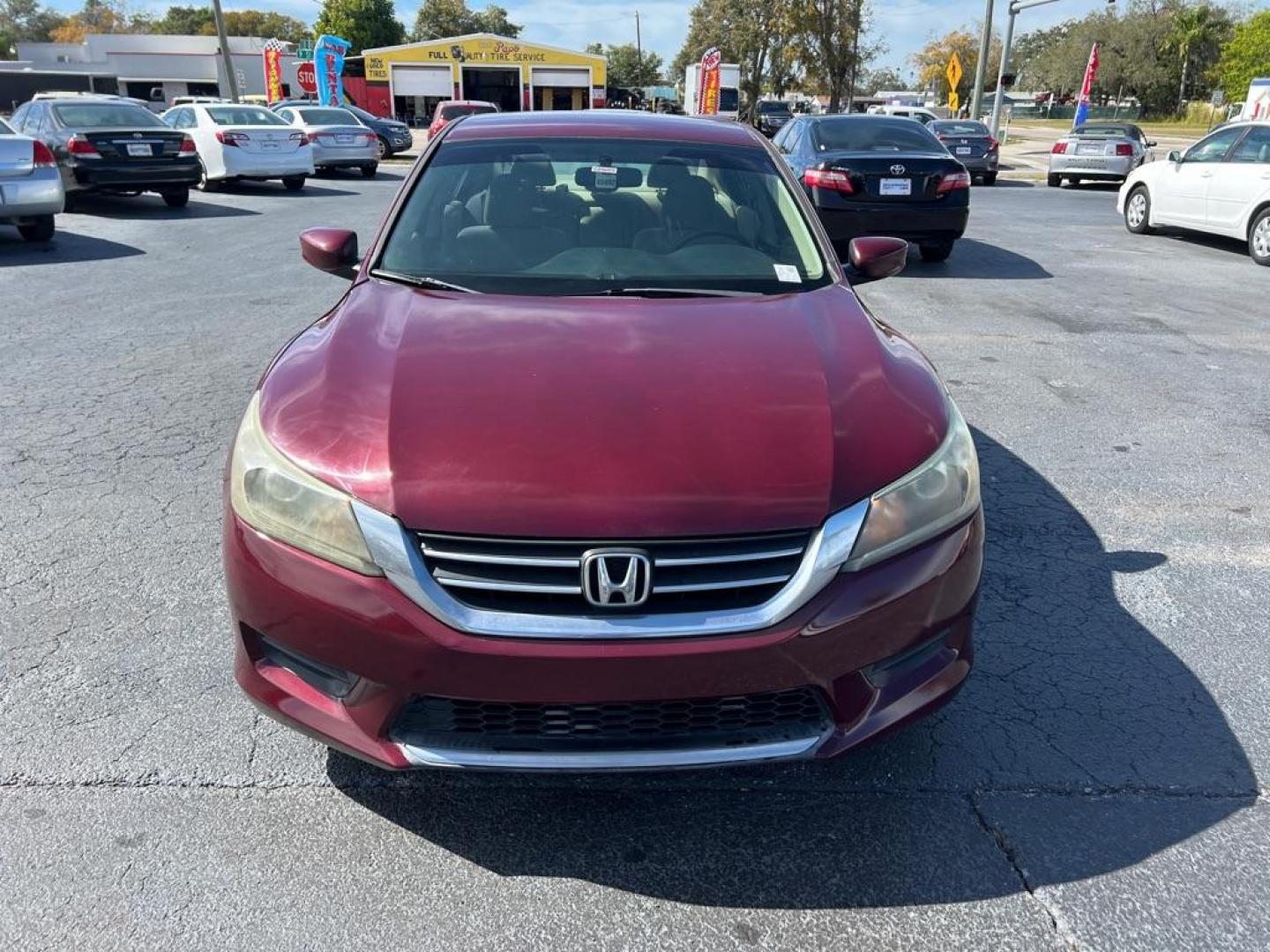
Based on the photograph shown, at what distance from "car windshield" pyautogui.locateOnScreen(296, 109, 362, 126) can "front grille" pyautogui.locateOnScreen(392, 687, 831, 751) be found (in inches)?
821

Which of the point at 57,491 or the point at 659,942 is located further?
the point at 57,491

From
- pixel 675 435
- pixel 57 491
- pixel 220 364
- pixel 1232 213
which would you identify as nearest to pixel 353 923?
pixel 675 435

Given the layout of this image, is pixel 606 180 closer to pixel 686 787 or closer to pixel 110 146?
pixel 686 787

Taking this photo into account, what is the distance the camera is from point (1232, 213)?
453 inches

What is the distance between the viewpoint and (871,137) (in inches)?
414

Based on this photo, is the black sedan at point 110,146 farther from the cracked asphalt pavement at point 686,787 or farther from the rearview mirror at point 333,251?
the rearview mirror at point 333,251

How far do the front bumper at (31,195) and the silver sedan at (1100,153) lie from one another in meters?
19.5

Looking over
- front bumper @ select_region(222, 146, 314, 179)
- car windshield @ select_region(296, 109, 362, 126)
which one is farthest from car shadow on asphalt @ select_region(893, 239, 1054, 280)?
car windshield @ select_region(296, 109, 362, 126)

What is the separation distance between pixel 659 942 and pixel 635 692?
56 cm

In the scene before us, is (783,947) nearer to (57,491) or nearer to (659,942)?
(659,942)

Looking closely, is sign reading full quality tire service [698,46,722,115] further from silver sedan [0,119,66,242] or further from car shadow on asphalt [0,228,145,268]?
silver sedan [0,119,66,242]

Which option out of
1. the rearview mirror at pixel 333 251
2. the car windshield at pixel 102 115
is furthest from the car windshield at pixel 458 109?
the rearview mirror at pixel 333 251

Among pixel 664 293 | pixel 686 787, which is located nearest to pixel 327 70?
pixel 664 293

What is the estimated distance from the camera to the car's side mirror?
3.93 m
